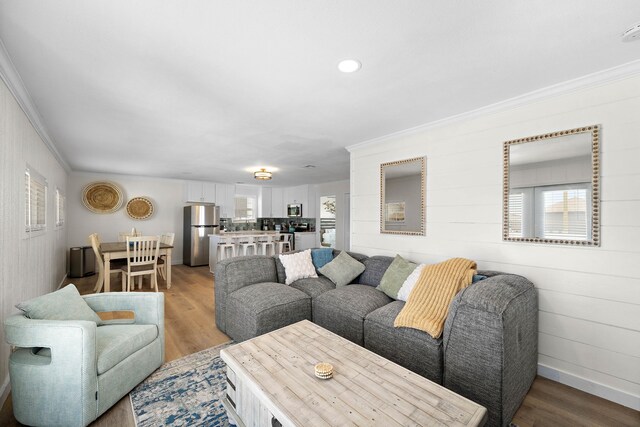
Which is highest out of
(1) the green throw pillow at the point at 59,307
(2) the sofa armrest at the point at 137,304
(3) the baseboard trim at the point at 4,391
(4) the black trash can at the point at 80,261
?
(1) the green throw pillow at the point at 59,307

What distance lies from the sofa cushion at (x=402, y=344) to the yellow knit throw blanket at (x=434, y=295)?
58mm

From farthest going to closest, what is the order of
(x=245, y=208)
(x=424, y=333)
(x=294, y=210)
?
(x=294, y=210)
(x=245, y=208)
(x=424, y=333)

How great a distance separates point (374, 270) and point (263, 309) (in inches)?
54.1

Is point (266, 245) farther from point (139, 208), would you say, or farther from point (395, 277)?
point (395, 277)

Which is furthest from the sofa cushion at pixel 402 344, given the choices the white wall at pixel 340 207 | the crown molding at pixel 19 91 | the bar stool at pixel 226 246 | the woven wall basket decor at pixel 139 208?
the woven wall basket decor at pixel 139 208

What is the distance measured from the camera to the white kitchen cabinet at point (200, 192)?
7344 millimetres

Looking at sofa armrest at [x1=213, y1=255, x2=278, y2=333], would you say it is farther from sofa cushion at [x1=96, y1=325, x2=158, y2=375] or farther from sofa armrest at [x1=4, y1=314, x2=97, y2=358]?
sofa armrest at [x1=4, y1=314, x2=97, y2=358]

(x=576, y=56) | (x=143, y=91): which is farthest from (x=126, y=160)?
(x=576, y=56)

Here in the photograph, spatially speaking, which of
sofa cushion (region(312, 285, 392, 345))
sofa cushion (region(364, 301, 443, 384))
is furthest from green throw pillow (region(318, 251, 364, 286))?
sofa cushion (region(364, 301, 443, 384))

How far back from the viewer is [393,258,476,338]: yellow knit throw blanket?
6.69 ft

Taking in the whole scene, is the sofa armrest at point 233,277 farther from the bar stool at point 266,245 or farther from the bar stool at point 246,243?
the bar stool at point 266,245

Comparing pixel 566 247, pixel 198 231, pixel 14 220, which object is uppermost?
pixel 14 220

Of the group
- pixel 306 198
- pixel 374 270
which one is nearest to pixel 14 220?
pixel 374 270

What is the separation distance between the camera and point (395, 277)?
2.81 m
